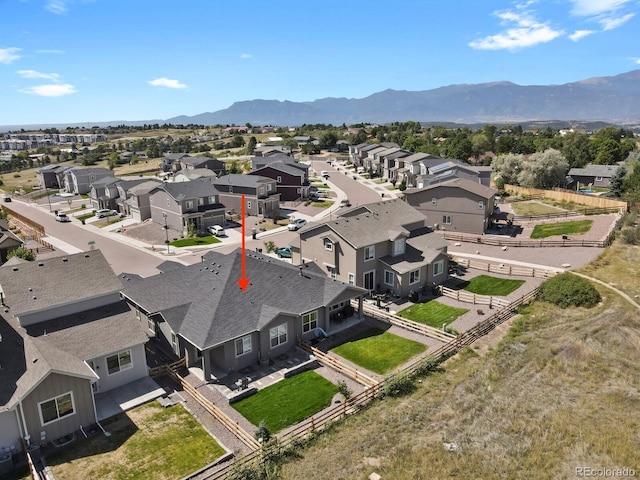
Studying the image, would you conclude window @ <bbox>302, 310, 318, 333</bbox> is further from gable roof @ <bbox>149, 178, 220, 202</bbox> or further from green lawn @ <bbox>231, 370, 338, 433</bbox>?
gable roof @ <bbox>149, 178, 220, 202</bbox>

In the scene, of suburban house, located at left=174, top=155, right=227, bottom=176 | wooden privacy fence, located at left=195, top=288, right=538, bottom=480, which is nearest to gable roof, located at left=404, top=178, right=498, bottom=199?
wooden privacy fence, located at left=195, top=288, right=538, bottom=480

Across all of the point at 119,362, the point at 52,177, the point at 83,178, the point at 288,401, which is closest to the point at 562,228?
the point at 288,401

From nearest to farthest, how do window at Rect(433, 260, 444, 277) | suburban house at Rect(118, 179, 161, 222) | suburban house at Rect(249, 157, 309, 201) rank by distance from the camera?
window at Rect(433, 260, 444, 277)
suburban house at Rect(118, 179, 161, 222)
suburban house at Rect(249, 157, 309, 201)

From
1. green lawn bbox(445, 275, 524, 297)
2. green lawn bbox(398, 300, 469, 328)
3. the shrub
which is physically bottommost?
green lawn bbox(398, 300, 469, 328)

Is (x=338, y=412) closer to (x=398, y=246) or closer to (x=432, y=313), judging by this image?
(x=432, y=313)

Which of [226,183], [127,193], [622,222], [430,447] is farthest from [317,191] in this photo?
[430,447]

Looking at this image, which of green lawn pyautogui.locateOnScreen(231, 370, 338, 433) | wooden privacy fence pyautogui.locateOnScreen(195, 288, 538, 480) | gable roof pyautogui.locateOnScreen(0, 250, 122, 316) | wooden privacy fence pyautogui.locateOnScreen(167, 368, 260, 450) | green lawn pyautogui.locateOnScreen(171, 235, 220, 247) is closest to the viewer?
wooden privacy fence pyautogui.locateOnScreen(195, 288, 538, 480)
